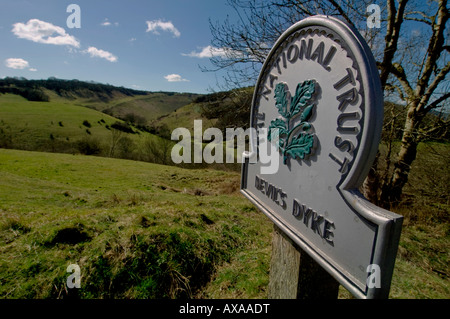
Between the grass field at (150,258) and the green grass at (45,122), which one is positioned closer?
the grass field at (150,258)

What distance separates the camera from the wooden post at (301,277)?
2.03 metres

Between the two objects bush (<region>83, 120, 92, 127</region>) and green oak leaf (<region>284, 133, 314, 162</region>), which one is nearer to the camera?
green oak leaf (<region>284, 133, 314, 162</region>)

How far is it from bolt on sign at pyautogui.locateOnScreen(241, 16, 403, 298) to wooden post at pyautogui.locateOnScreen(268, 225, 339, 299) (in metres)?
0.34

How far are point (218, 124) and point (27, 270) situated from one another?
7823 mm

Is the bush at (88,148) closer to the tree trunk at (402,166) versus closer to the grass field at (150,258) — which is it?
the grass field at (150,258)

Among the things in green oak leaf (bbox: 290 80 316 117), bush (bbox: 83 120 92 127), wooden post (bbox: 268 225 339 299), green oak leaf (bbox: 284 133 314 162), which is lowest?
bush (bbox: 83 120 92 127)

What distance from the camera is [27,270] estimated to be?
3.11m

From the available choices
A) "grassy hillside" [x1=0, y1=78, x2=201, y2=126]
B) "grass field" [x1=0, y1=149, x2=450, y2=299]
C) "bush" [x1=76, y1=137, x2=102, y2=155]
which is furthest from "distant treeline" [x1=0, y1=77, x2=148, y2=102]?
"grass field" [x1=0, y1=149, x2=450, y2=299]

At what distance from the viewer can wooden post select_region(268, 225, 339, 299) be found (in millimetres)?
2033

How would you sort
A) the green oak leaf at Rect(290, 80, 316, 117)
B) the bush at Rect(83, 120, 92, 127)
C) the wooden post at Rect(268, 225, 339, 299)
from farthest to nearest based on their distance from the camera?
1. the bush at Rect(83, 120, 92, 127)
2. the wooden post at Rect(268, 225, 339, 299)
3. the green oak leaf at Rect(290, 80, 316, 117)

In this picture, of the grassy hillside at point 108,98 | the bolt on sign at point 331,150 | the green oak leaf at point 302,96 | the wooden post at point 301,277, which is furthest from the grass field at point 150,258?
the grassy hillside at point 108,98

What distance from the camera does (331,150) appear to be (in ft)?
4.87

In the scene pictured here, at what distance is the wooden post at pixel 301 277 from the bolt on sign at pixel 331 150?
13.4 inches

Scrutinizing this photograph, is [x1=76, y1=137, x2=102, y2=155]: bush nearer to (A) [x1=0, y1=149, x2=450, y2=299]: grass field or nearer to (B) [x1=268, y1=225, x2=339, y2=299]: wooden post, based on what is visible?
(A) [x1=0, y1=149, x2=450, y2=299]: grass field
